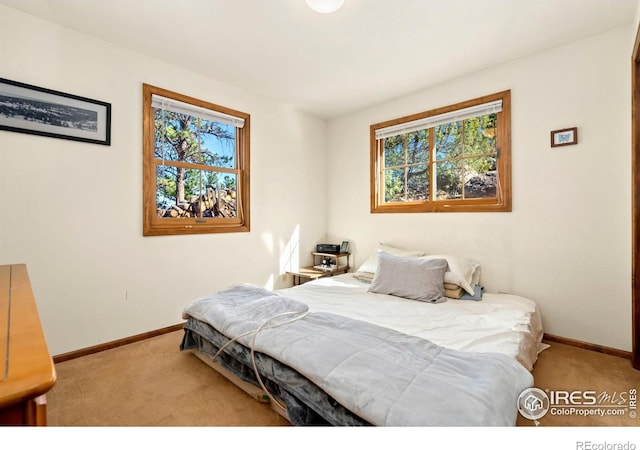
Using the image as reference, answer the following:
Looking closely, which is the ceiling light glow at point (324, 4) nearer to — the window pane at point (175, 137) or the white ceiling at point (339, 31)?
the white ceiling at point (339, 31)

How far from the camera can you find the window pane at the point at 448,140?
3.26 meters

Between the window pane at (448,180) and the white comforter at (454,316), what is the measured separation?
3.67 ft

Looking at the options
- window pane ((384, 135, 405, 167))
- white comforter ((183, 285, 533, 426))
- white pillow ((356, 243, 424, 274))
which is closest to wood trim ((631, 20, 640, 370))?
white comforter ((183, 285, 533, 426))

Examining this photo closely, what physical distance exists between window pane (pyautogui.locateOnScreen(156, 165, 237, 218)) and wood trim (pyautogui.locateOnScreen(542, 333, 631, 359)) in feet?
11.0

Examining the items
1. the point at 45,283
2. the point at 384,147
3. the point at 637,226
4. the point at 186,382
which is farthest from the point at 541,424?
the point at 45,283

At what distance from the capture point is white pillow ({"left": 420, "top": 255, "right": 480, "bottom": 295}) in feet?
8.91

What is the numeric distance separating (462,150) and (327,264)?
2166mm

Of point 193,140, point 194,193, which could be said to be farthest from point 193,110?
point 194,193

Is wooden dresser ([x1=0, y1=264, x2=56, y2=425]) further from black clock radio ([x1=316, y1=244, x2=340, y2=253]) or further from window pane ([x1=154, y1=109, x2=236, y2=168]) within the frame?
black clock radio ([x1=316, y1=244, x2=340, y2=253])

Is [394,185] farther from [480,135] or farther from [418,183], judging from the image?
[480,135]

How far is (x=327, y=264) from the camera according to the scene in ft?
13.7

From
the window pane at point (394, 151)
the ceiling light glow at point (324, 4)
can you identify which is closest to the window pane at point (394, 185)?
the window pane at point (394, 151)

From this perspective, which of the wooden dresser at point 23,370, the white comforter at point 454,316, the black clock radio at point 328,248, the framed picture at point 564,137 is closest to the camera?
the wooden dresser at point 23,370

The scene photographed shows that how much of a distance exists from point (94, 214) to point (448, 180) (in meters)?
3.41
